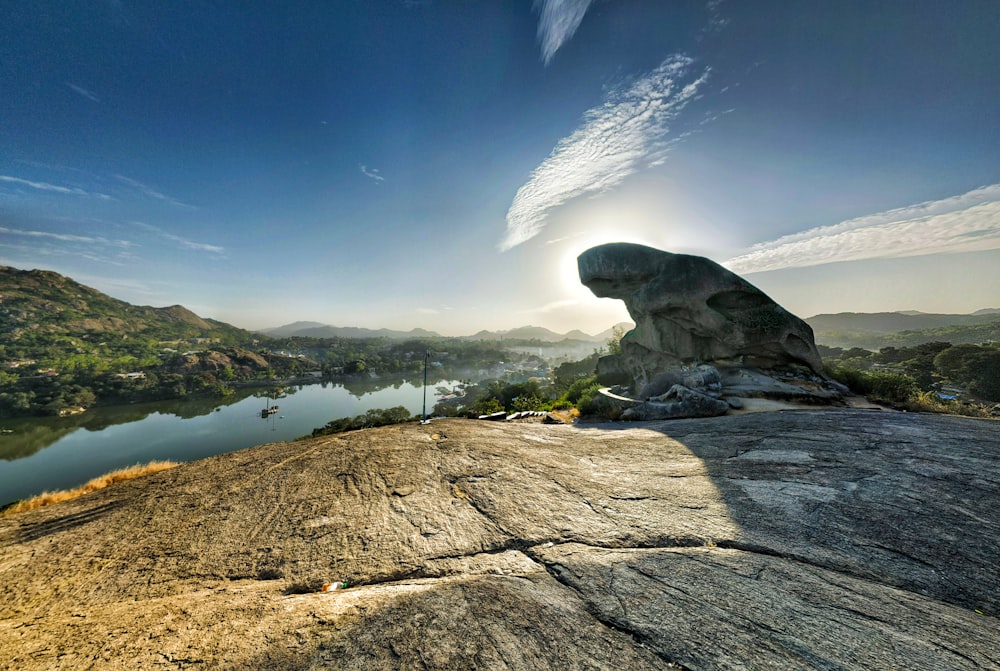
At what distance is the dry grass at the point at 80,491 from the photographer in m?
4.82

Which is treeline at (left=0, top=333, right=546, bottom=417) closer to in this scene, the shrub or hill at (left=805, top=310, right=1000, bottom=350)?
the shrub

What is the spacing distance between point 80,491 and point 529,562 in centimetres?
775

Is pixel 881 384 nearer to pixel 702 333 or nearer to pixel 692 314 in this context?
pixel 702 333

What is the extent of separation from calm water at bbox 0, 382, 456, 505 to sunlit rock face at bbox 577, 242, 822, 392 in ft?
130

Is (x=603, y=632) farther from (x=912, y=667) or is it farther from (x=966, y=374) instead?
(x=966, y=374)

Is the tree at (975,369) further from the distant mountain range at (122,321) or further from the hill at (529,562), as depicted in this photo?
the distant mountain range at (122,321)

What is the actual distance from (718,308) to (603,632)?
17040 mm

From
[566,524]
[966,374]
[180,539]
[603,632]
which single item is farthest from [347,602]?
[966,374]

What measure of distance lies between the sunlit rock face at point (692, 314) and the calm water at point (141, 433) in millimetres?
39699

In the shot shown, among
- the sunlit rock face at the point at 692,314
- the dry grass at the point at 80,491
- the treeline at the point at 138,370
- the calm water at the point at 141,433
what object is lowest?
the calm water at the point at 141,433

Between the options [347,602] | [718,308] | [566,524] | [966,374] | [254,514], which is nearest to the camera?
[347,602]

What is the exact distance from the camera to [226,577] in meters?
3.15

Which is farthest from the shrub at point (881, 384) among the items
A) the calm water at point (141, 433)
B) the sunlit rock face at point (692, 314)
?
the calm water at point (141, 433)

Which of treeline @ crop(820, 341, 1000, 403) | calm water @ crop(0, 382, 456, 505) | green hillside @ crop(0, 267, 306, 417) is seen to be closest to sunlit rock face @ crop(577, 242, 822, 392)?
treeline @ crop(820, 341, 1000, 403)
